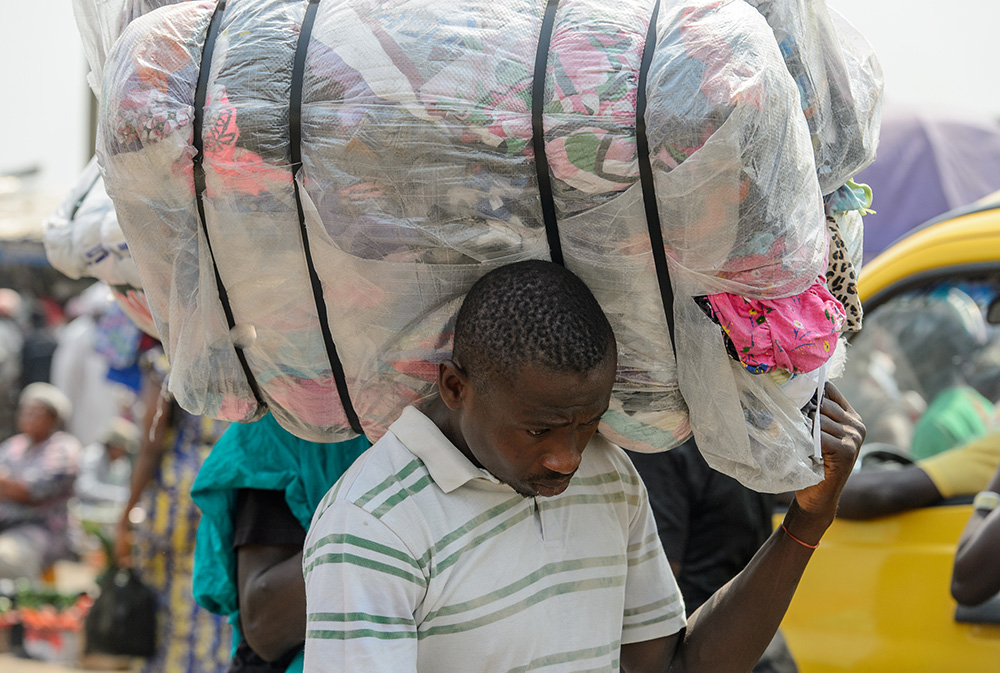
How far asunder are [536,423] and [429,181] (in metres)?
0.35

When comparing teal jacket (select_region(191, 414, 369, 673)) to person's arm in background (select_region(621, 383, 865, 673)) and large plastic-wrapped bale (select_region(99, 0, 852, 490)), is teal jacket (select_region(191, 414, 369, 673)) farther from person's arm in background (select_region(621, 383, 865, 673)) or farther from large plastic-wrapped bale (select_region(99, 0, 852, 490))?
person's arm in background (select_region(621, 383, 865, 673))

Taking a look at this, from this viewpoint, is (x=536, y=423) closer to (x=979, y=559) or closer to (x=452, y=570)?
(x=452, y=570)

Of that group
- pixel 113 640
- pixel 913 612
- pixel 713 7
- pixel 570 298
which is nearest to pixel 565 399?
pixel 570 298

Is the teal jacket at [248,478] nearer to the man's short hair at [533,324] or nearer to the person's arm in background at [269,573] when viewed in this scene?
the person's arm in background at [269,573]

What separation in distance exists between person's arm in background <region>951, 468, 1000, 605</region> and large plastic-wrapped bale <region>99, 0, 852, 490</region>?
1.48 meters

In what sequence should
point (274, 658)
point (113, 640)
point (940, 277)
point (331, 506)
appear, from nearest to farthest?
point (331, 506), point (274, 658), point (940, 277), point (113, 640)

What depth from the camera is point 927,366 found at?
3.62 metres

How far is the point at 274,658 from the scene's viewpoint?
1865mm

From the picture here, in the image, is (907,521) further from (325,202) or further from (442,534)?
(325,202)

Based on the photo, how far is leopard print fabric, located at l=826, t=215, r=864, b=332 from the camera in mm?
1540

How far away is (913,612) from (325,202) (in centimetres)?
238

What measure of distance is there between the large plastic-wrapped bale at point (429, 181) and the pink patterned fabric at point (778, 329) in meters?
0.03

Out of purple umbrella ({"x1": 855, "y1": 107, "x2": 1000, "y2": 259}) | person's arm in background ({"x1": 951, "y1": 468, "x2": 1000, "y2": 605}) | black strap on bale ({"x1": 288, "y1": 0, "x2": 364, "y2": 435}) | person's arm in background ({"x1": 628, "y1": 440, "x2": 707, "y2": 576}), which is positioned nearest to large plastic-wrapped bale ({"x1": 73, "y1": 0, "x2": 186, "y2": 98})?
black strap on bale ({"x1": 288, "y1": 0, "x2": 364, "y2": 435})

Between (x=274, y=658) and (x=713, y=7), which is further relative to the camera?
(x=274, y=658)
